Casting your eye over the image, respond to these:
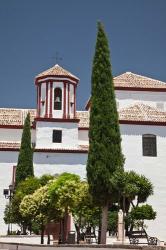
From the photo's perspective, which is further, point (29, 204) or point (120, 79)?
point (120, 79)

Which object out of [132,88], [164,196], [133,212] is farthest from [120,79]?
[133,212]

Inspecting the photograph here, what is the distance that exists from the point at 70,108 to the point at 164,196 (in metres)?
9.47

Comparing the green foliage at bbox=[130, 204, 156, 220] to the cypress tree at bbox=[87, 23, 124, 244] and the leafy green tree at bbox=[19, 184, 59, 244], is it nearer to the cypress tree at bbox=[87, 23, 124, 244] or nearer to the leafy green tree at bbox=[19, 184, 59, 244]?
the cypress tree at bbox=[87, 23, 124, 244]

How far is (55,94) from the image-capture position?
33906 millimetres

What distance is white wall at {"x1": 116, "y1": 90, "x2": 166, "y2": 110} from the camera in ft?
116

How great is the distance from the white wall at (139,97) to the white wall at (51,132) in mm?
4390

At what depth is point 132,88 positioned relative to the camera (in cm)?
3541

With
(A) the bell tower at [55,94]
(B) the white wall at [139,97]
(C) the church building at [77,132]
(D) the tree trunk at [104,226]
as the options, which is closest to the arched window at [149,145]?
(C) the church building at [77,132]

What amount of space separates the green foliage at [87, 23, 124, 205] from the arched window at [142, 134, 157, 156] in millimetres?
11284

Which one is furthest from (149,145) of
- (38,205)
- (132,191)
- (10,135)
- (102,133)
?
(132,191)

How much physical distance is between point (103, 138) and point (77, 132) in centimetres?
1371

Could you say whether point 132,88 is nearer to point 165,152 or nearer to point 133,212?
point 165,152

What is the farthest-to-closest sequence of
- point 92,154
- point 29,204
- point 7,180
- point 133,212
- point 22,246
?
point 7,180
point 133,212
point 29,204
point 92,154
point 22,246

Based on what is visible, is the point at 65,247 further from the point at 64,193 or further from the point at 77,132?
the point at 77,132
